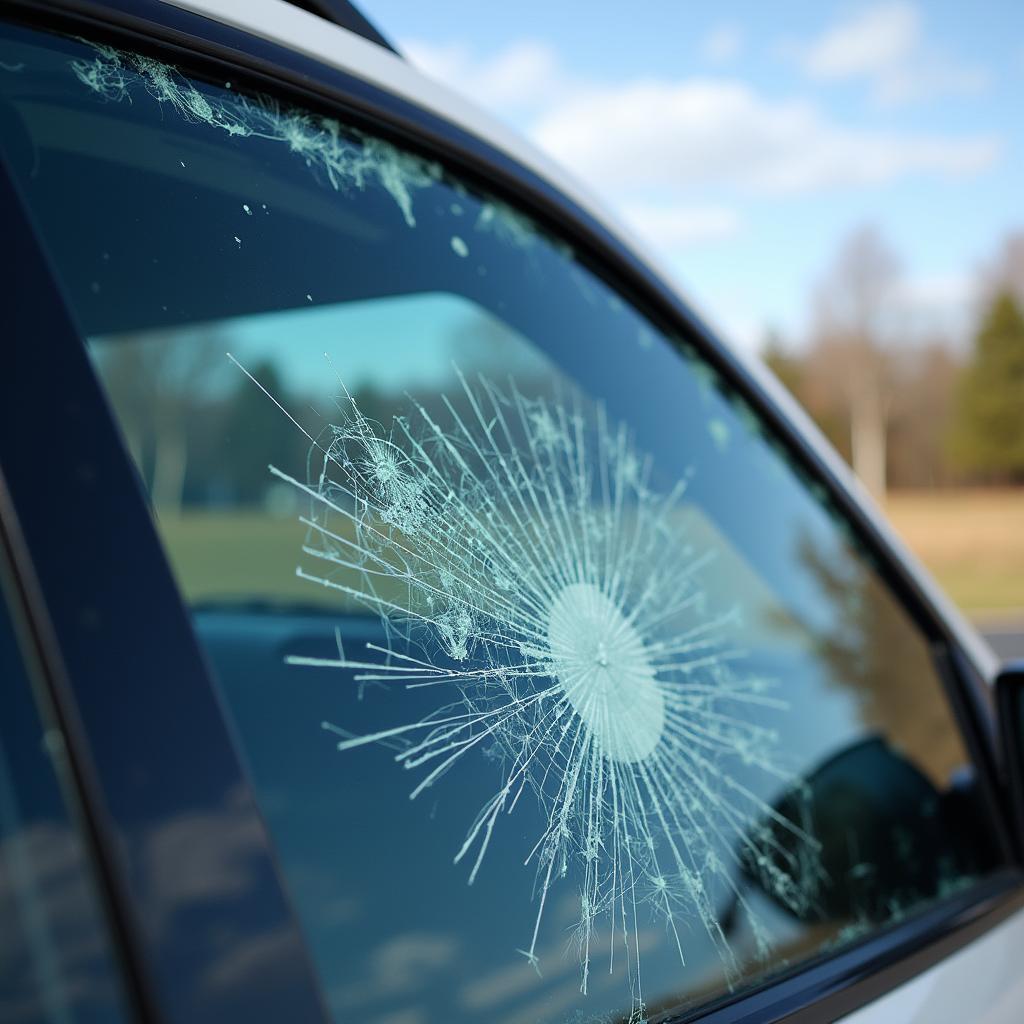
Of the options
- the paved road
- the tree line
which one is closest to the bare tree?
the tree line

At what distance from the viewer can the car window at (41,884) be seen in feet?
1.98

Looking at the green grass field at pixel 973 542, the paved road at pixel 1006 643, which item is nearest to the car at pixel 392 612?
the paved road at pixel 1006 643

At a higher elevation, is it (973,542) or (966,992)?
(973,542)

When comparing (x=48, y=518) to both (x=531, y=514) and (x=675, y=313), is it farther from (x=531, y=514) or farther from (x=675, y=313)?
(x=675, y=313)

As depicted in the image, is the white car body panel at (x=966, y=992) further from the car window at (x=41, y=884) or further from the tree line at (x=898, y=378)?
the tree line at (x=898, y=378)

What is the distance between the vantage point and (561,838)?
3.27 ft

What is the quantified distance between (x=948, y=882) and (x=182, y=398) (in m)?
1.50

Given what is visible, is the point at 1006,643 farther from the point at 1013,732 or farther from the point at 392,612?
the point at 392,612

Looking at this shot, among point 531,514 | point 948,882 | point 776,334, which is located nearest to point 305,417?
point 531,514

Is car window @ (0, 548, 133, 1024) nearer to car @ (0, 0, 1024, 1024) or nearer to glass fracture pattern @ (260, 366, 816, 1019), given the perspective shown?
car @ (0, 0, 1024, 1024)

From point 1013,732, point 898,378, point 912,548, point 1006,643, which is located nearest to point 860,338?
point 898,378

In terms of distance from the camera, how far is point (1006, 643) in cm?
1172

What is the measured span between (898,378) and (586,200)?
1770 inches

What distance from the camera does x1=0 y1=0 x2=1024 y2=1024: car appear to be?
65 centimetres
